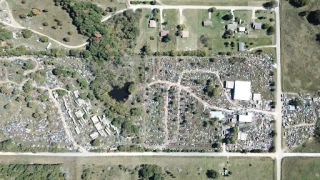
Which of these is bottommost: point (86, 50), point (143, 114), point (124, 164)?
point (124, 164)

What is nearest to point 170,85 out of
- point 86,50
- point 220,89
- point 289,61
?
point 220,89

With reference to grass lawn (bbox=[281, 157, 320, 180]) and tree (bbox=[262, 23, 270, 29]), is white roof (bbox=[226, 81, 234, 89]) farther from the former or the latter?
grass lawn (bbox=[281, 157, 320, 180])

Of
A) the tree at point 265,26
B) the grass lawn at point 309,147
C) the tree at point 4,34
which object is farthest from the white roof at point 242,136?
the tree at point 4,34

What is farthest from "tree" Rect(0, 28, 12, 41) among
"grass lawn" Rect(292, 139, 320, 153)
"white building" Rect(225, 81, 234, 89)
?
"grass lawn" Rect(292, 139, 320, 153)

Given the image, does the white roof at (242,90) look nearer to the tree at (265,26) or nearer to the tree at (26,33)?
the tree at (265,26)

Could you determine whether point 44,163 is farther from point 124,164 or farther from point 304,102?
point 304,102

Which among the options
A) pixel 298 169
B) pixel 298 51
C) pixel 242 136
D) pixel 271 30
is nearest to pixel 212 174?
pixel 242 136

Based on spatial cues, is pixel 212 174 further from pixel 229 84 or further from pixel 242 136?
pixel 229 84
